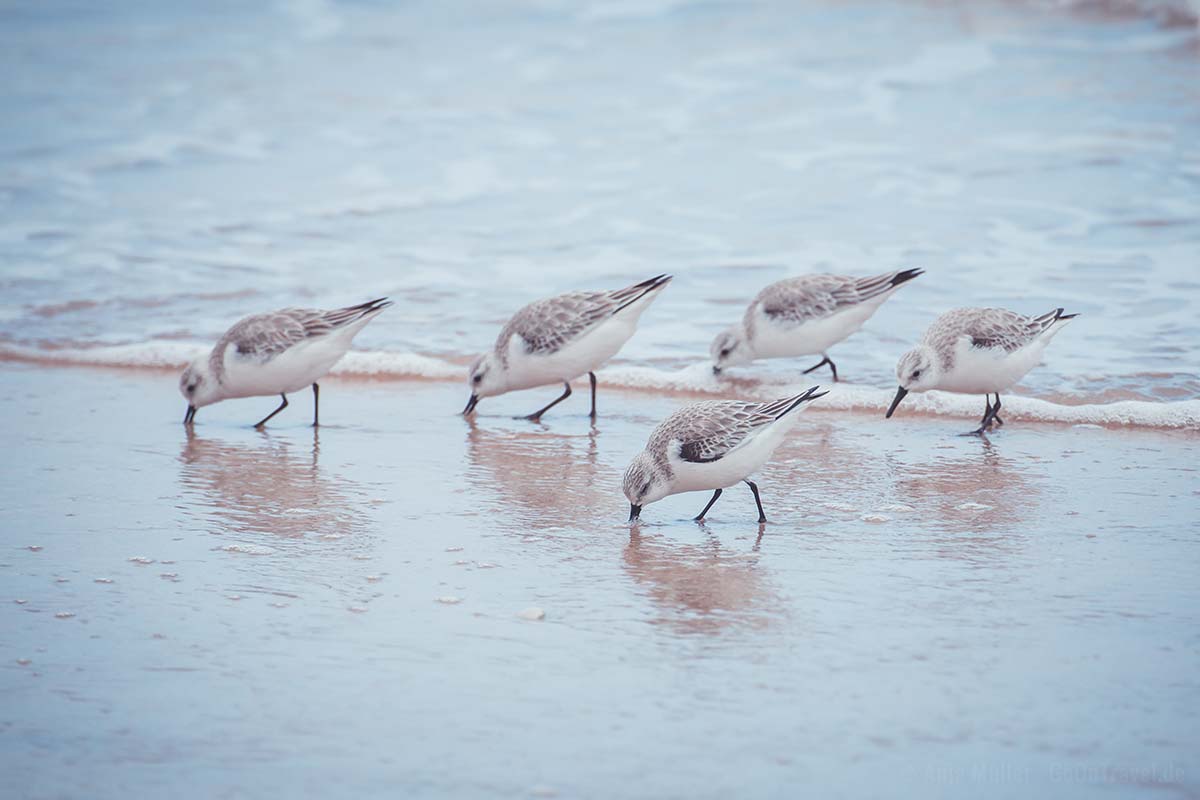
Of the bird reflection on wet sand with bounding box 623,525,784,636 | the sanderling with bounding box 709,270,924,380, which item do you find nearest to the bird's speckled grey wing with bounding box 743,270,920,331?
the sanderling with bounding box 709,270,924,380

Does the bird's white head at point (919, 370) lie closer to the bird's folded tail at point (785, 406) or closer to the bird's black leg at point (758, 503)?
the bird's folded tail at point (785, 406)

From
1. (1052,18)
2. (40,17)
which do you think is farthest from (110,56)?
(1052,18)

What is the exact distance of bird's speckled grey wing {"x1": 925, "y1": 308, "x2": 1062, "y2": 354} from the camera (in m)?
7.71

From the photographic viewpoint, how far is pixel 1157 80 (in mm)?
15898

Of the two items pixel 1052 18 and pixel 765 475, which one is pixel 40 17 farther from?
pixel 765 475

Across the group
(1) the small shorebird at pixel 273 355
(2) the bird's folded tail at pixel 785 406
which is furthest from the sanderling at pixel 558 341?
(2) the bird's folded tail at pixel 785 406

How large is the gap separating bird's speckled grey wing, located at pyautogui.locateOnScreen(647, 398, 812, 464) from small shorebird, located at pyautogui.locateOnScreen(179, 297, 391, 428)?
247cm

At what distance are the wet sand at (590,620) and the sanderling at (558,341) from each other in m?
0.72

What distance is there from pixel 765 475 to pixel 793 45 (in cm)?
1359

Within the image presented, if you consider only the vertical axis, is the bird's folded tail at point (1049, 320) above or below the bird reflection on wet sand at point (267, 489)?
above

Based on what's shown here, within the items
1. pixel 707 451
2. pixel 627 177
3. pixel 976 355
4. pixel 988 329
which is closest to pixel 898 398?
pixel 976 355

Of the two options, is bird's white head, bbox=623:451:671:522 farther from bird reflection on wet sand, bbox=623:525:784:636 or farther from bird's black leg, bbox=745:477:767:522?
bird's black leg, bbox=745:477:767:522

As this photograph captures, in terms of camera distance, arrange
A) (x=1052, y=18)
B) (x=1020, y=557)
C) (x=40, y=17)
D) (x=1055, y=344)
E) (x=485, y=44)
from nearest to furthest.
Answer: (x=1020, y=557)
(x=1055, y=344)
(x=1052, y=18)
(x=485, y=44)
(x=40, y=17)

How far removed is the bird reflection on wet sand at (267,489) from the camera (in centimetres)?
616
